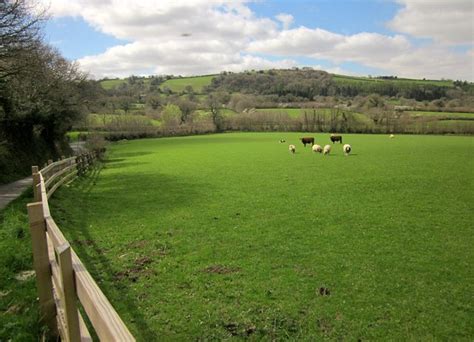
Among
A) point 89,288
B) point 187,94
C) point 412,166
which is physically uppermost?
point 187,94

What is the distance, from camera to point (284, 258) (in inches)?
347

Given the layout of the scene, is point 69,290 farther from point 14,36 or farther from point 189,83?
point 189,83

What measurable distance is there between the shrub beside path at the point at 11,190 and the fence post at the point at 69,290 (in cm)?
1282

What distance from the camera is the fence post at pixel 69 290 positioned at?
292cm

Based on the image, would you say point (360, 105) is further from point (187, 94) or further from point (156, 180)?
point (156, 180)

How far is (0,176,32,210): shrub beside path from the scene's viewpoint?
15.6 m

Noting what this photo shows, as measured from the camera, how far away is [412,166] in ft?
81.4

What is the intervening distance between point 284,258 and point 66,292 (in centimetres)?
640

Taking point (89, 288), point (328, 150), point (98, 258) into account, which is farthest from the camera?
point (328, 150)

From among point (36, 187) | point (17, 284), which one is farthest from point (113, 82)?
point (17, 284)

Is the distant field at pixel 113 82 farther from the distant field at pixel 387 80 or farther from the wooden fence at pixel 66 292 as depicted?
the wooden fence at pixel 66 292

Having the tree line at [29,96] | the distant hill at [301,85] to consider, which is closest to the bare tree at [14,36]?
the tree line at [29,96]

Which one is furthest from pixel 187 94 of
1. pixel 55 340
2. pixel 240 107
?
pixel 55 340

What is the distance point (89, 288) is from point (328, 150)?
112 ft
